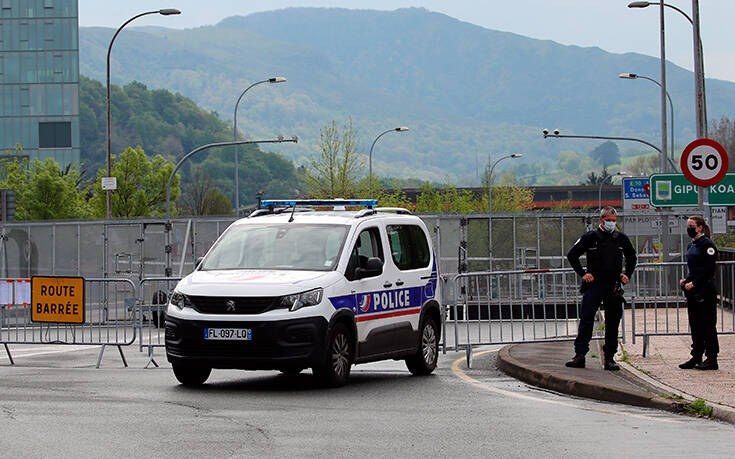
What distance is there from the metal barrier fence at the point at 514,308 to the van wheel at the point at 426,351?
1.15 metres

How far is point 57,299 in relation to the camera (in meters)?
16.6

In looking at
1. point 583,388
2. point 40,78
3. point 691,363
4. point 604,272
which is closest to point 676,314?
point 691,363

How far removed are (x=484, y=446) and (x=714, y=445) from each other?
1.67 meters

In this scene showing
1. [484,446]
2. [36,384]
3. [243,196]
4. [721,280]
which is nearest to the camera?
[484,446]

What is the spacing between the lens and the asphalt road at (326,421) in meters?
8.35

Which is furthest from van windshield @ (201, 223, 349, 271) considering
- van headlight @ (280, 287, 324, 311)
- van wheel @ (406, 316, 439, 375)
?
van wheel @ (406, 316, 439, 375)

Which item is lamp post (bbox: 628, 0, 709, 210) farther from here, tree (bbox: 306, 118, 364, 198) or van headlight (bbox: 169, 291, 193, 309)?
tree (bbox: 306, 118, 364, 198)

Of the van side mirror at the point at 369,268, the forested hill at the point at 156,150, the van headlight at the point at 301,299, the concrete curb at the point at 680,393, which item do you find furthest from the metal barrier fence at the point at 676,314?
the forested hill at the point at 156,150

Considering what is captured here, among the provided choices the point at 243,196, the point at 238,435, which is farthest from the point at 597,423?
the point at 243,196

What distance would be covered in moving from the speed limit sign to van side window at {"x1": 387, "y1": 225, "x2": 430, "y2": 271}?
4163mm

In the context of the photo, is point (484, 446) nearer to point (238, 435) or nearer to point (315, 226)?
point (238, 435)

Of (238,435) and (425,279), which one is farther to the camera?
(425,279)

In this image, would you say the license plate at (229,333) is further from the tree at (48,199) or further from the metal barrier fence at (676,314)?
the tree at (48,199)

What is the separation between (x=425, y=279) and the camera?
1439 centimetres
